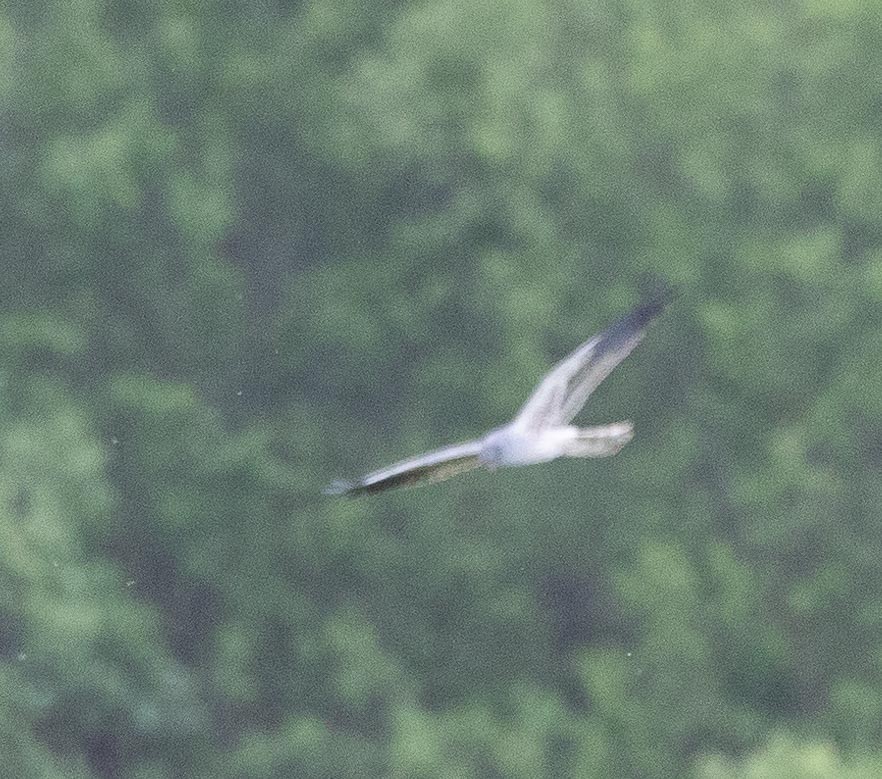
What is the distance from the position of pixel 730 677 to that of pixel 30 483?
7.72 m

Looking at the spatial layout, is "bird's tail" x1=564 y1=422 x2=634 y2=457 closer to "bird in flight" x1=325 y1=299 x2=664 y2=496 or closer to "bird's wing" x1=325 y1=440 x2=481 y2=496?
"bird in flight" x1=325 y1=299 x2=664 y2=496

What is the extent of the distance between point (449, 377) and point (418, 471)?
19991 millimetres

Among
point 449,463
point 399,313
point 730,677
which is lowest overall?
point 449,463

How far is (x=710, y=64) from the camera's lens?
108 ft

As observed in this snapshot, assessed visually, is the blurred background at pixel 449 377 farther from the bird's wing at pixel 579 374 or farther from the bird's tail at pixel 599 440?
the bird's tail at pixel 599 440

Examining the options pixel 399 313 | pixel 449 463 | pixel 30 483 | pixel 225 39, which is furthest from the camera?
pixel 225 39

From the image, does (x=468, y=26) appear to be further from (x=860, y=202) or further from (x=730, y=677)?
(x=730, y=677)

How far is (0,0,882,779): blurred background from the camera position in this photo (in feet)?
98.8

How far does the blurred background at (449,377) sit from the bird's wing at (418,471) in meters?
16.5

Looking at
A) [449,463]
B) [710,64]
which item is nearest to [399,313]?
[710,64]

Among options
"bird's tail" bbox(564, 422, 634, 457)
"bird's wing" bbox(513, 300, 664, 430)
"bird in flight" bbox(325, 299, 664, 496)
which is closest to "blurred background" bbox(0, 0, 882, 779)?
"bird's wing" bbox(513, 300, 664, 430)

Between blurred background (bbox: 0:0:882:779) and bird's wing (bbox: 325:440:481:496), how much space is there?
1647cm

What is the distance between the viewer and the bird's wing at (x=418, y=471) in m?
12.2

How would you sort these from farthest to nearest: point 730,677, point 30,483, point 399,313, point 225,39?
point 225,39, point 399,313, point 730,677, point 30,483
